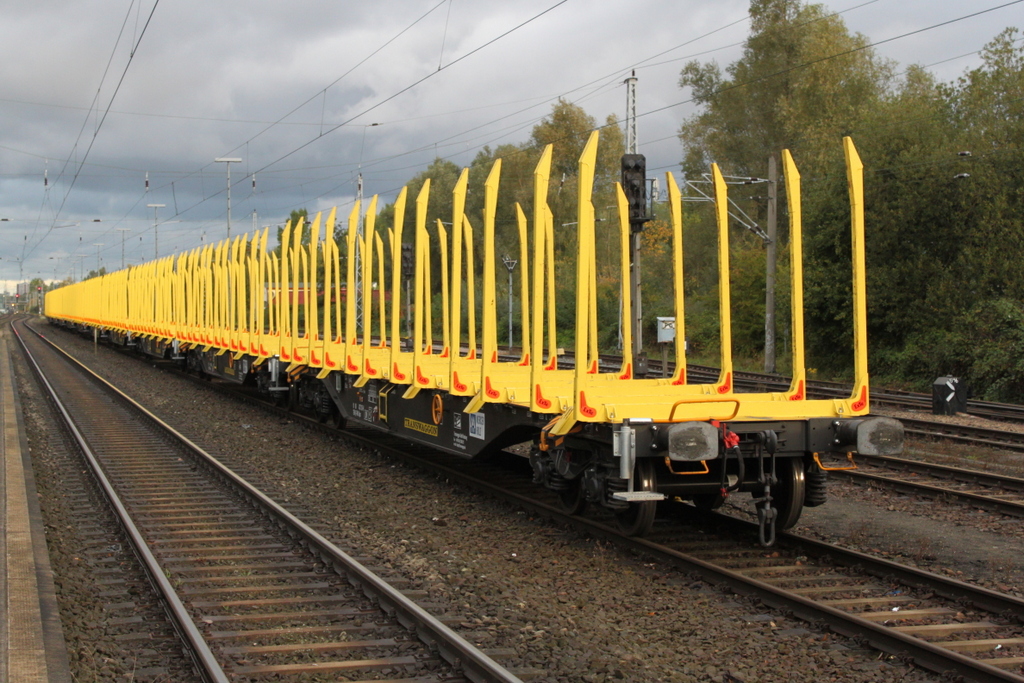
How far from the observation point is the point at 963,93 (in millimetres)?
27031

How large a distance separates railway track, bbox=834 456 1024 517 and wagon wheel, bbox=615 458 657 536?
4.31 m

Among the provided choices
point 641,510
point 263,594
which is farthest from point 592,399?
point 263,594

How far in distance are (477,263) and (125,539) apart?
106 feet

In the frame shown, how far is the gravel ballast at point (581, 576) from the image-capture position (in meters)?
5.36

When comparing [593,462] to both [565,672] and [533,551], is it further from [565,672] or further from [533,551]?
[565,672]

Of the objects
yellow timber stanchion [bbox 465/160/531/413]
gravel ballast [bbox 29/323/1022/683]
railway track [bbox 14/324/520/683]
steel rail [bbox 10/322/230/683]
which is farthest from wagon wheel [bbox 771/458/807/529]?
steel rail [bbox 10/322/230/683]

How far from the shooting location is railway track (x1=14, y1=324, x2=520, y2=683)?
5375mm

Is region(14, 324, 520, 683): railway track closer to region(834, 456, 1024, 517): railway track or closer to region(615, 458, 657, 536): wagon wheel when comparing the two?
region(615, 458, 657, 536): wagon wheel

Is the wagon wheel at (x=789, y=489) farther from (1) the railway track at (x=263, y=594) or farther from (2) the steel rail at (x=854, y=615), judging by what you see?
(1) the railway track at (x=263, y=594)

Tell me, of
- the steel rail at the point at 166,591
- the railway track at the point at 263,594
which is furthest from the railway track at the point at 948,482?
the steel rail at the point at 166,591

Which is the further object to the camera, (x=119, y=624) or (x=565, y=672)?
(x=119, y=624)

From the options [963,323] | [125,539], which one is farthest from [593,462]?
[963,323]

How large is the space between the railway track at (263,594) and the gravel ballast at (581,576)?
34cm

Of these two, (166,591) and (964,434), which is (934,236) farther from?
(166,591)
